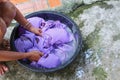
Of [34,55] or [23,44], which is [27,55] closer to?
[34,55]

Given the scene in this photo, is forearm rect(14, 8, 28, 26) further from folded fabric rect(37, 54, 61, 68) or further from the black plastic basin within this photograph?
folded fabric rect(37, 54, 61, 68)

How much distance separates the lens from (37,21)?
2277 mm

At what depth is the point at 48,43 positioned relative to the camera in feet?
7.26

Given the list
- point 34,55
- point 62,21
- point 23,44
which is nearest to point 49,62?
point 34,55

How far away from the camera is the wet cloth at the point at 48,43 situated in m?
2.12

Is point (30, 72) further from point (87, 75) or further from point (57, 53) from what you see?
point (87, 75)

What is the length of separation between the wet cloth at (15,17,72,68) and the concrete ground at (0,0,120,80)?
0.11m

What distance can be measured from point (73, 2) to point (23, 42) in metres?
0.59

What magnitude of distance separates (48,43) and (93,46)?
35 cm

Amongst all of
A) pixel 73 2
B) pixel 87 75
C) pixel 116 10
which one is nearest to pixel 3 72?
pixel 87 75

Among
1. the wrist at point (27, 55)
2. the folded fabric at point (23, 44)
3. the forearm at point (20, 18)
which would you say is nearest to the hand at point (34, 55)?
the wrist at point (27, 55)

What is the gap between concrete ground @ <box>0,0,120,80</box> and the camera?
216 centimetres

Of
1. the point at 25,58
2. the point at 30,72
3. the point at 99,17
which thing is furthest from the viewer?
the point at 99,17

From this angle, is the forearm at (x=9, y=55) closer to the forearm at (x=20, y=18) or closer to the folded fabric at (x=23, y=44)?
the folded fabric at (x=23, y=44)
